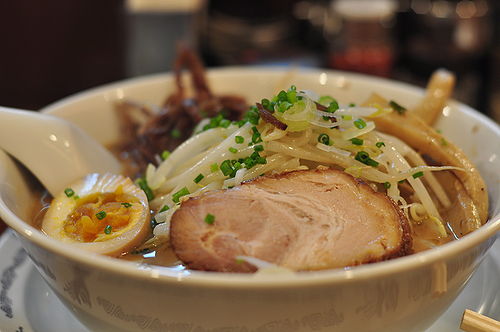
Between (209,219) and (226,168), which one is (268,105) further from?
(209,219)

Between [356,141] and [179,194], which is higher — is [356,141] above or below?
above

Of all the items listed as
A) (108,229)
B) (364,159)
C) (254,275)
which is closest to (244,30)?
(364,159)

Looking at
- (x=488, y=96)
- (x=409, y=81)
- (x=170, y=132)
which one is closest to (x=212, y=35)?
(x=409, y=81)

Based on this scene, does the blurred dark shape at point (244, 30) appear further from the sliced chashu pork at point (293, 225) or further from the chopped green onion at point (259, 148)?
the sliced chashu pork at point (293, 225)

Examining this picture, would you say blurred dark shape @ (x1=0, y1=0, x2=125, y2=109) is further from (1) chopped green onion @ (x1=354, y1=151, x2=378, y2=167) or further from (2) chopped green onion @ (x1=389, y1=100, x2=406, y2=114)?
(1) chopped green onion @ (x1=354, y1=151, x2=378, y2=167)

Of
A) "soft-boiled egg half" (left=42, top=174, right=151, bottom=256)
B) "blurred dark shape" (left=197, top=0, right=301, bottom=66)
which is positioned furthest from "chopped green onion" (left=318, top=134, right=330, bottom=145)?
"blurred dark shape" (left=197, top=0, right=301, bottom=66)

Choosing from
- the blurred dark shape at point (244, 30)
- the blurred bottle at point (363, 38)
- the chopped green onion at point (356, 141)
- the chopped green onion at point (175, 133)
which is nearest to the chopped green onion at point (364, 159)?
the chopped green onion at point (356, 141)
